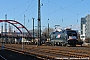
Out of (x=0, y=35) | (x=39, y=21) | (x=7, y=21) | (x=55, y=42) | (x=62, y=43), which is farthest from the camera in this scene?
(x=0, y=35)

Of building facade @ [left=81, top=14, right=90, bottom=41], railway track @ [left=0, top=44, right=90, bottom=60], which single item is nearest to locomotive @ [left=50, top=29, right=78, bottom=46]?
railway track @ [left=0, top=44, right=90, bottom=60]

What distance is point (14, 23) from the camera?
13175 centimetres

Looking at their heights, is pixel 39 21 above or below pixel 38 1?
below

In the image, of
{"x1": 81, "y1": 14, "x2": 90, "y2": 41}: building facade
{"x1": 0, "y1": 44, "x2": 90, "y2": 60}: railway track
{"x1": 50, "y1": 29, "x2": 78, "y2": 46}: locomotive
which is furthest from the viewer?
{"x1": 81, "y1": 14, "x2": 90, "y2": 41}: building facade

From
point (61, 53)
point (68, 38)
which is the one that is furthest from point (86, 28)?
point (61, 53)

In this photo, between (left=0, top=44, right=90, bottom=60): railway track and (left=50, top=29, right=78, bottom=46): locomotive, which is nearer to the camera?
(left=0, top=44, right=90, bottom=60): railway track

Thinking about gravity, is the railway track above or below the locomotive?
below

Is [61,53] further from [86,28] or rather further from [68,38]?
[86,28]

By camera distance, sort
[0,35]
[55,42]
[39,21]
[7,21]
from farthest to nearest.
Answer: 1. [0,35]
2. [7,21]
3. [55,42]
4. [39,21]

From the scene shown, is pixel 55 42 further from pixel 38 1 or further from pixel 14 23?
pixel 14 23

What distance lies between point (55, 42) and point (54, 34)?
9.35ft

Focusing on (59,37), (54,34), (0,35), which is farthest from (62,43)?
(0,35)

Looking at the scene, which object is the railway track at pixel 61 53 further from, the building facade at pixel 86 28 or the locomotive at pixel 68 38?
the building facade at pixel 86 28

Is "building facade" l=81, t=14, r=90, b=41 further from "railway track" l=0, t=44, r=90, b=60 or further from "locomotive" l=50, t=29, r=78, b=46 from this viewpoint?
"railway track" l=0, t=44, r=90, b=60
